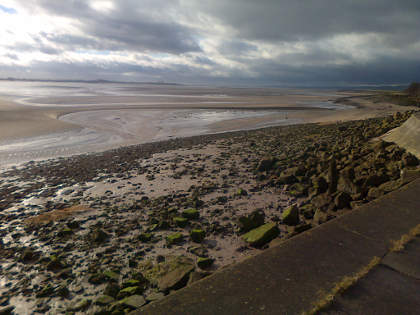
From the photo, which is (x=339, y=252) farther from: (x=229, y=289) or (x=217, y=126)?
(x=217, y=126)

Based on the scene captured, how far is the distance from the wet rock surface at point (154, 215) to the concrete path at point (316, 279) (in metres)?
1.08

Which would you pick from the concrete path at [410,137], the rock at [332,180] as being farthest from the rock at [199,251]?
the concrete path at [410,137]

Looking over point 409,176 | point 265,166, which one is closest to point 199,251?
point 409,176

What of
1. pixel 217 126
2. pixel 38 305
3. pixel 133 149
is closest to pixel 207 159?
pixel 133 149

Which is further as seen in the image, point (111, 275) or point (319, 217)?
point (319, 217)

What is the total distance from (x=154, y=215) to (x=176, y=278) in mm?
2821

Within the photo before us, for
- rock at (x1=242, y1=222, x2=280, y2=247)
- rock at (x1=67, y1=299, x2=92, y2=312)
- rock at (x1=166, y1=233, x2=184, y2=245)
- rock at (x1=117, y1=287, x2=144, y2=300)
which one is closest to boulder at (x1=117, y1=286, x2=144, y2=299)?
rock at (x1=117, y1=287, x2=144, y2=300)

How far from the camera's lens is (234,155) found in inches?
463

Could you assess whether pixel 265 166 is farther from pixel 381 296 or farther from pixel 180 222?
pixel 381 296

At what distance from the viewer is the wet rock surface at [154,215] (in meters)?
4.25

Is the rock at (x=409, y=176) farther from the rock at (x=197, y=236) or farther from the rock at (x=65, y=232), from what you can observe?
the rock at (x=65, y=232)

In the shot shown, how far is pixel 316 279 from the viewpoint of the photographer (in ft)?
8.27

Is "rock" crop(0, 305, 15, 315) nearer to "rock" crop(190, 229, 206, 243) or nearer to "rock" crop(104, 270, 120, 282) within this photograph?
"rock" crop(104, 270, 120, 282)

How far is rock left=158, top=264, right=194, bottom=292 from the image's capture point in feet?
12.1
